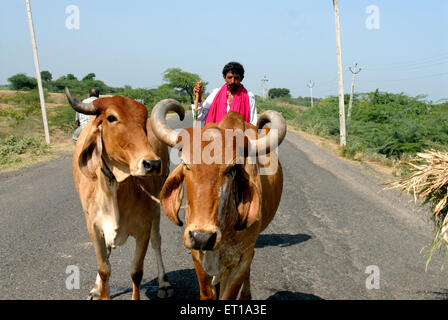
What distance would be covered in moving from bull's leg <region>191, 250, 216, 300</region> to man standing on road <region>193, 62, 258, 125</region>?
1892 millimetres

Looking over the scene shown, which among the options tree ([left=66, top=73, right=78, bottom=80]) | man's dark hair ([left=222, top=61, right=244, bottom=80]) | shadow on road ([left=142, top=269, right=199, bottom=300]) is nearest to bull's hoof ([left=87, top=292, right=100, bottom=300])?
shadow on road ([left=142, top=269, right=199, bottom=300])

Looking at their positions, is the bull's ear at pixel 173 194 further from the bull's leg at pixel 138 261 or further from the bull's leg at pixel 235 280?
the bull's leg at pixel 138 261

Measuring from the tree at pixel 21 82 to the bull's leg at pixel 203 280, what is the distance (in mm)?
56180

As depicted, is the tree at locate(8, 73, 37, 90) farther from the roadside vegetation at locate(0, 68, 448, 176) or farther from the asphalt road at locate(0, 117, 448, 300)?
the asphalt road at locate(0, 117, 448, 300)

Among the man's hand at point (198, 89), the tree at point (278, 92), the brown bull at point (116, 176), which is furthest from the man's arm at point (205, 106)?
the tree at point (278, 92)

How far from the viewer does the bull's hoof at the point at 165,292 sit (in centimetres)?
451

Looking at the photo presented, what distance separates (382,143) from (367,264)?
13.7m

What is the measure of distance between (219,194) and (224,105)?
218 cm

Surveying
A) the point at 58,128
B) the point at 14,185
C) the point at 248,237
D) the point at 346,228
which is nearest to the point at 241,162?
the point at 248,237

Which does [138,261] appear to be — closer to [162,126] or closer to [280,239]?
[162,126]

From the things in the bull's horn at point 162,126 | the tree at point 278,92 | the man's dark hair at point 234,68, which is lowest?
the tree at point 278,92

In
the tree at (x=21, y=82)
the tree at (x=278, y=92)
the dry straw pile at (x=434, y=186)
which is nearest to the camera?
the dry straw pile at (x=434, y=186)

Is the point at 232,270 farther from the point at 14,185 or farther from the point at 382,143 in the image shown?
A: the point at 382,143

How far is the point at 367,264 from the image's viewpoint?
5461 millimetres
